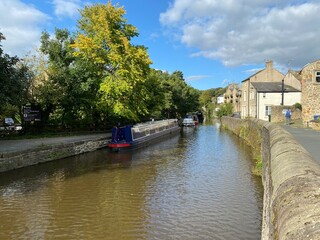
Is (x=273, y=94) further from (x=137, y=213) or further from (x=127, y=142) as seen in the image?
(x=137, y=213)

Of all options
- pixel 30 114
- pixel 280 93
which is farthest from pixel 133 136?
pixel 280 93

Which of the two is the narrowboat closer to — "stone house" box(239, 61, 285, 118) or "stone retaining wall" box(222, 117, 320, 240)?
"stone retaining wall" box(222, 117, 320, 240)

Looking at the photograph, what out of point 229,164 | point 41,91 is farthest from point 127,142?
point 229,164

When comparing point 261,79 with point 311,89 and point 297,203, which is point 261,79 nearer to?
point 311,89

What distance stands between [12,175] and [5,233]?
7.42 m

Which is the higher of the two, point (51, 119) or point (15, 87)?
point (15, 87)

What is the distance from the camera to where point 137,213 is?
9.88 meters

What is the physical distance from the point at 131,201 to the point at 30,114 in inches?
621

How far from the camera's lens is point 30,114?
23.9 meters

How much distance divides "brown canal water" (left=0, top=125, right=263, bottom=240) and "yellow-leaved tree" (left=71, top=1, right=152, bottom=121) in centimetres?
905

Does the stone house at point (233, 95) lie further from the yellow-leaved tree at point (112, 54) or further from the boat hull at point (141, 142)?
the yellow-leaved tree at point (112, 54)

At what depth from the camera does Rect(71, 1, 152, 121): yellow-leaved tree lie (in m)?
25.8

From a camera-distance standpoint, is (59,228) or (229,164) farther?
(229,164)

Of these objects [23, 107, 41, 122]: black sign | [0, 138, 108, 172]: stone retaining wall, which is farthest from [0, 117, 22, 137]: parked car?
[0, 138, 108, 172]: stone retaining wall
